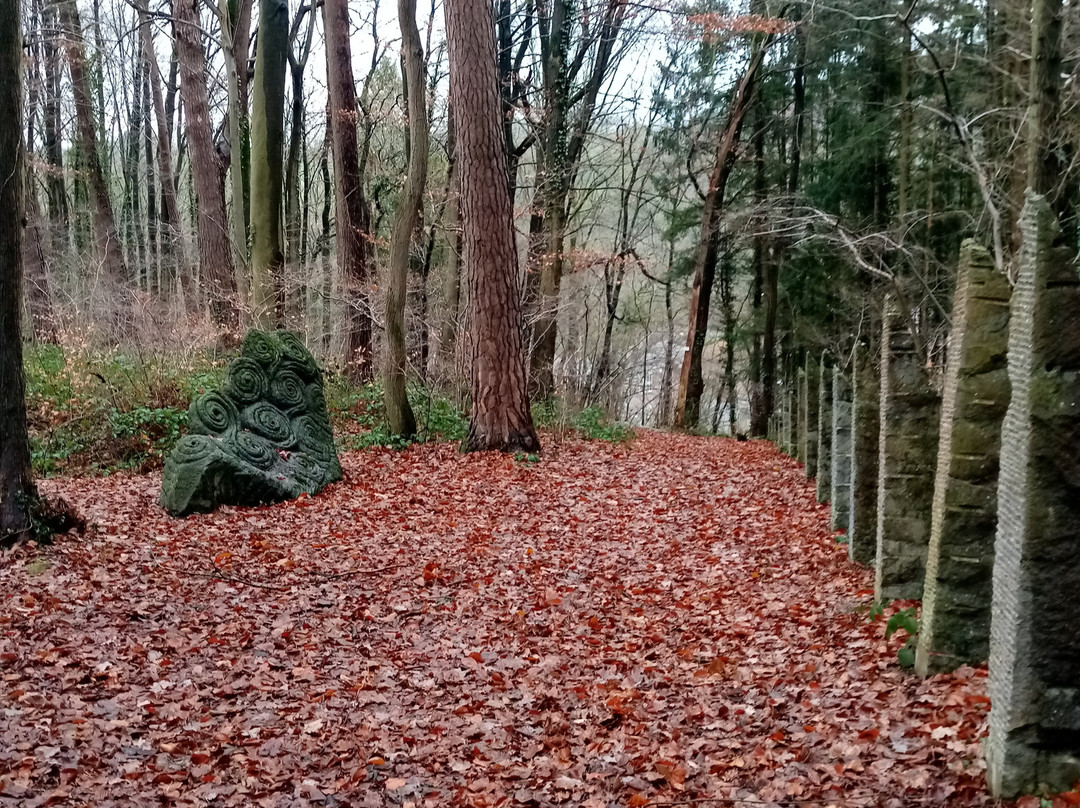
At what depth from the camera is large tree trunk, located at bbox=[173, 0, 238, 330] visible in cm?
1739

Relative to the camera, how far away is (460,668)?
563cm

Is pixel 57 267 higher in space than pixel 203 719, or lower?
higher

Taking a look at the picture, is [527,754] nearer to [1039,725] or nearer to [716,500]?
[1039,725]

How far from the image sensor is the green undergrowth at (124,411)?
11672 mm

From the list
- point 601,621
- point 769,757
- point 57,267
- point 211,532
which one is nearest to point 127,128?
point 57,267

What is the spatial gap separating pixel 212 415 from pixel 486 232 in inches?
198

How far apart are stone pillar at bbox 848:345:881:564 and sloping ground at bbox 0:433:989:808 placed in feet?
1.09

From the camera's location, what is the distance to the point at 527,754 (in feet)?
14.6

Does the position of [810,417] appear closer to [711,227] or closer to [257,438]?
[257,438]

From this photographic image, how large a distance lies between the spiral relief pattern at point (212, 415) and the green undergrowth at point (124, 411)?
97.3 inches

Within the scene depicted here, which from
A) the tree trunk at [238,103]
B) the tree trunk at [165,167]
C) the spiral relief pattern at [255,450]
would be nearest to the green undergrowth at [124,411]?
the spiral relief pattern at [255,450]

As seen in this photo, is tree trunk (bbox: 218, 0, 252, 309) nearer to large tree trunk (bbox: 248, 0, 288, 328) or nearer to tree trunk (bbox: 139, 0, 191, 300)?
large tree trunk (bbox: 248, 0, 288, 328)

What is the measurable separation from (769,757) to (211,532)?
20.6 ft

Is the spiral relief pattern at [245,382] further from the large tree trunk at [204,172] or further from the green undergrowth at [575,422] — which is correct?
the large tree trunk at [204,172]
